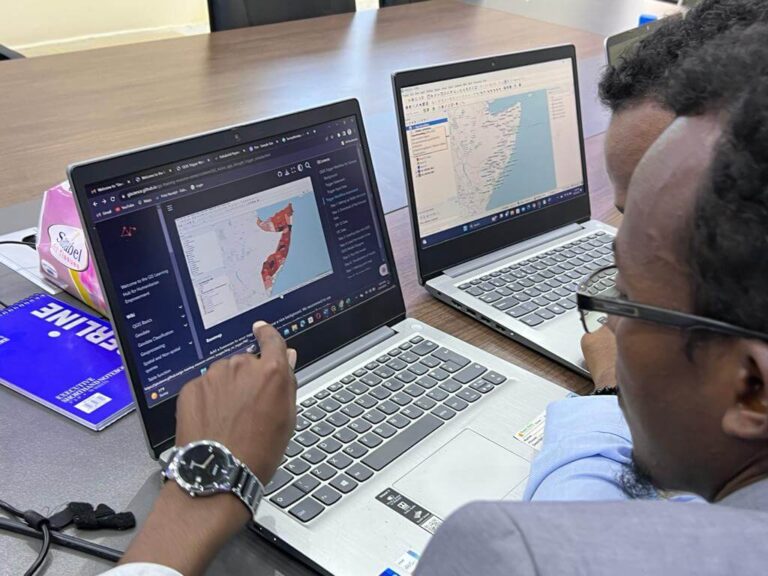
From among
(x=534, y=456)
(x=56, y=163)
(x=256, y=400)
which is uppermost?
(x=56, y=163)

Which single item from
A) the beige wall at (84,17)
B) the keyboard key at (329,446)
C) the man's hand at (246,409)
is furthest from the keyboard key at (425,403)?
the beige wall at (84,17)

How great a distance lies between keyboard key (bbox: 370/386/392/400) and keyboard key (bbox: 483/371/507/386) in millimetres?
132

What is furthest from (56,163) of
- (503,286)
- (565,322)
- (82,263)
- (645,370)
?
(645,370)

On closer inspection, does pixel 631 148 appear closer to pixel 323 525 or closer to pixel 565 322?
pixel 565 322

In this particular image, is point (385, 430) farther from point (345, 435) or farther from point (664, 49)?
point (664, 49)

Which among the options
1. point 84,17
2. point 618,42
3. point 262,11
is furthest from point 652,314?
point 84,17

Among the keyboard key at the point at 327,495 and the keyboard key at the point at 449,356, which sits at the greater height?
the keyboard key at the point at 449,356

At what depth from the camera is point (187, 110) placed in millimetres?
1768

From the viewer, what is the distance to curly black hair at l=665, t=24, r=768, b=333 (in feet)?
1.52

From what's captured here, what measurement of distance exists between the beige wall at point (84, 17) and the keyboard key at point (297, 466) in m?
3.96

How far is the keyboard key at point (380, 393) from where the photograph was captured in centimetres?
94

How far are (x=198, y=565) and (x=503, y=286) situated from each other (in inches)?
Result: 27.0

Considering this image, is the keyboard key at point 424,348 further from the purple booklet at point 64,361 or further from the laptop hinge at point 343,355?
the purple booklet at point 64,361

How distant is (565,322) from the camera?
44.1 inches
